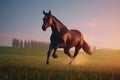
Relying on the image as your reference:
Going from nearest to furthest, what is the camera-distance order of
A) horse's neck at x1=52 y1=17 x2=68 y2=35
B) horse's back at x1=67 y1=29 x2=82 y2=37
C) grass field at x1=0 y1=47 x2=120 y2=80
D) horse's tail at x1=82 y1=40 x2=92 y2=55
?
1. grass field at x1=0 y1=47 x2=120 y2=80
2. horse's neck at x1=52 y1=17 x2=68 y2=35
3. horse's back at x1=67 y1=29 x2=82 y2=37
4. horse's tail at x1=82 y1=40 x2=92 y2=55

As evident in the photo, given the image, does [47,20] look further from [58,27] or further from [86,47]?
[86,47]

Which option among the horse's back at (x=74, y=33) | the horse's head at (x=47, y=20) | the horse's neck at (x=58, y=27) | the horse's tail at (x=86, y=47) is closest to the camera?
the horse's head at (x=47, y=20)

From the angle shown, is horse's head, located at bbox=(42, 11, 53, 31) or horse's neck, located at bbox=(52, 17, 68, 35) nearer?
horse's head, located at bbox=(42, 11, 53, 31)

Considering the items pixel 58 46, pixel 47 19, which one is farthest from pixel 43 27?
pixel 58 46

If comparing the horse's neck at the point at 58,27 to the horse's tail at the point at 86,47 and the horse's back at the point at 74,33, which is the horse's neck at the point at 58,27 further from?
the horse's tail at the point at 86,47

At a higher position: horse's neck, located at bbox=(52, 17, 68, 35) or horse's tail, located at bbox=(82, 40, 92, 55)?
horse's neck, located at bbox=(52, 17, 68, 35)

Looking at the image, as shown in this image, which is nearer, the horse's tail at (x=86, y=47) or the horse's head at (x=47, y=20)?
the horse's head at (x=47, y=20)

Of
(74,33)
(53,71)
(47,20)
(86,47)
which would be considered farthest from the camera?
(86,47)

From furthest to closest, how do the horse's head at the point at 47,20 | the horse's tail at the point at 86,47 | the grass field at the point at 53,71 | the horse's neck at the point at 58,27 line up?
the horse's tail at the point at 86,47, the horse's neck at the point at 58,27, the horse's head at the point at 47,20, the grass field at the point at 53,71

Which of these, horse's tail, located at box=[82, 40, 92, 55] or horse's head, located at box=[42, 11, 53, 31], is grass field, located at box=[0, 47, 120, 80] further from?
horse's head, located at box=[42, 11, 53, 31]

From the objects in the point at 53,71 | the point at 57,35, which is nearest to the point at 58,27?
the point at 57,35

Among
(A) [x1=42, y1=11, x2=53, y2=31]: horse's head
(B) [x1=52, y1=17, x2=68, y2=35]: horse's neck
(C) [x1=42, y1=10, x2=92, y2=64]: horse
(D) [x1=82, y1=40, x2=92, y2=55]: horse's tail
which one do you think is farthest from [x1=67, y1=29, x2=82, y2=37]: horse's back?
(A) [x1=42, y1=11, x2=53, y2=31]: horse's head

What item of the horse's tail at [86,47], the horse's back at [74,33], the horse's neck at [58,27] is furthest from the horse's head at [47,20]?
the horse's tail at [86,47]

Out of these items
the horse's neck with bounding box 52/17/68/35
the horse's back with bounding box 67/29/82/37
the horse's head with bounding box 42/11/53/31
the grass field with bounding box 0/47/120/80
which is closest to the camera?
the grass field with bounding box 0/47/120/80
